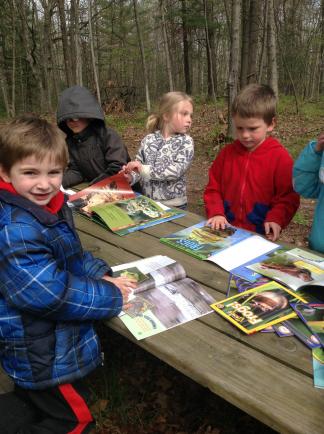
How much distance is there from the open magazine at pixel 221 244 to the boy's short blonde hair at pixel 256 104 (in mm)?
739

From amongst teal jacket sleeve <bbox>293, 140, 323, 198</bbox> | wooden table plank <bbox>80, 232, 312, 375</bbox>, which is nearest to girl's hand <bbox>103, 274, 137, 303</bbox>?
wooden table plank <bbox>80, 232, 312, 375</bbox>

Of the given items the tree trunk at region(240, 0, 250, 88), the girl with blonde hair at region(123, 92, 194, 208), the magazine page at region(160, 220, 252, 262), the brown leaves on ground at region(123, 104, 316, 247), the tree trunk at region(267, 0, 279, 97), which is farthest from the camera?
the tree trunk at region(240, 0, 250, 88)

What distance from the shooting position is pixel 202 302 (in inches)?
60.9

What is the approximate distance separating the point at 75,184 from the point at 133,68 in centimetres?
1879

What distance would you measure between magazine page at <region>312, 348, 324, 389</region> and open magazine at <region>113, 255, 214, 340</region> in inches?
16.9

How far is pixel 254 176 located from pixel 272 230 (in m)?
0.43

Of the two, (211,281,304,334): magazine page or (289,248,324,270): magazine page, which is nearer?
(211,281,304,334): magazine page

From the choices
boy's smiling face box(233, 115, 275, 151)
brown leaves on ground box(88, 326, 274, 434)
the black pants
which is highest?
boy's smiling face box(233, 115, 275, 151)

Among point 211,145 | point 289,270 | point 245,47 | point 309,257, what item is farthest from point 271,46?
point 289,270

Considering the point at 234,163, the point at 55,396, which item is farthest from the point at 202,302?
the point at 234,163

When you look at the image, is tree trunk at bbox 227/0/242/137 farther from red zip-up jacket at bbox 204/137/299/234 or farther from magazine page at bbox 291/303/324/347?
magazine page at bbox 291/303/324/347

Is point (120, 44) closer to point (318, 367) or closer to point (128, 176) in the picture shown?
point (128, 176)

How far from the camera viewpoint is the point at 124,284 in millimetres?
1643

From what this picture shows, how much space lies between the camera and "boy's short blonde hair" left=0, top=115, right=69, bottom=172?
1.46 meters
